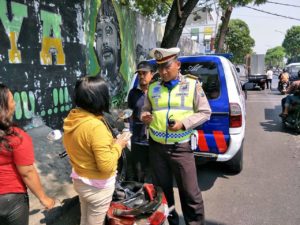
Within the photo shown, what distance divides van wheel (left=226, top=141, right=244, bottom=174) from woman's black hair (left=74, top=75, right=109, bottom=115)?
3.08m

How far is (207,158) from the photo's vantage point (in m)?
4.13

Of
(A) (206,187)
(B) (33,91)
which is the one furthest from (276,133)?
(B) (33,91)

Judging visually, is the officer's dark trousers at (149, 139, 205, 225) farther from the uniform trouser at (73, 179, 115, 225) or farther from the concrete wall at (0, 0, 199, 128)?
the concrete wall at (0, 0, 199, 128)

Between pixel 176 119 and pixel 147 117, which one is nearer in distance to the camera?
pixel 176 119

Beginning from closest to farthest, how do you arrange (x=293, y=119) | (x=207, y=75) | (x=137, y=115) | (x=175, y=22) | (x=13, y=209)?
1. (x=13, y=209)
2. (x=137, y=115)
3. (x=207, y=75)
4. (x=175, y=22)
5. (x=293, y=119)

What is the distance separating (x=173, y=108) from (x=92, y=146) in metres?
0.97

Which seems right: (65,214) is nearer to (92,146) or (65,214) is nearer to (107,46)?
(92,146)

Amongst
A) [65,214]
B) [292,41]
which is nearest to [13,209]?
[65,214]

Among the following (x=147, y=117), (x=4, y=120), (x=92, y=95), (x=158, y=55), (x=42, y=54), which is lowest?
(x=147, y=117)

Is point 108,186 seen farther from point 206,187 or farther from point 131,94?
point 206,187

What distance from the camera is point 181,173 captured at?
294 cm

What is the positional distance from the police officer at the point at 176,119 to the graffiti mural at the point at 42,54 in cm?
291

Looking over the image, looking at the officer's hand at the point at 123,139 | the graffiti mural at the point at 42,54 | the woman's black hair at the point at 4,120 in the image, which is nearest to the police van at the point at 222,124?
the officer's hand at the point at 123,139

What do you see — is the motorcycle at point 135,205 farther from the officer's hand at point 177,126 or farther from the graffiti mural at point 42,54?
the graffiti mural at point 42,54
